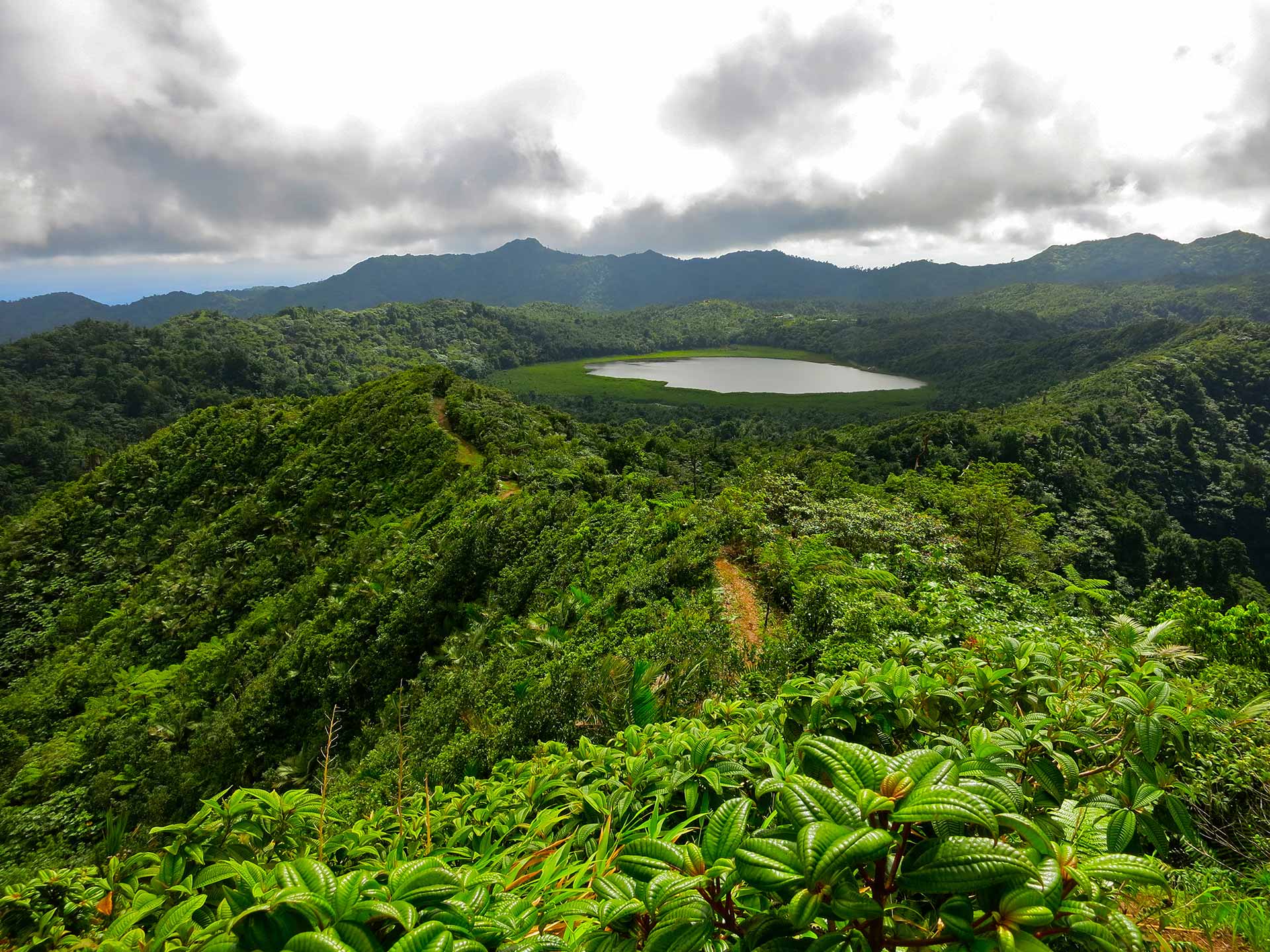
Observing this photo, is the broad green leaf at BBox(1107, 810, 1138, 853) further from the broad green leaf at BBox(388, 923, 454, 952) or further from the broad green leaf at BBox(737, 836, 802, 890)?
the broad green leaf at BBox(388, 923, 454, 952)

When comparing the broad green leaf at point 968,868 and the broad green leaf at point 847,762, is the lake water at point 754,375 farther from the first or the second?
the broad green leaf at point 968,868

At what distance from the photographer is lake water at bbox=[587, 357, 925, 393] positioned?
11456 cm

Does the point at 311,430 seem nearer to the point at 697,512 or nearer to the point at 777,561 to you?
the point at 697,512

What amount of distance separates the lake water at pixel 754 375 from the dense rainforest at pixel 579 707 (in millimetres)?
85853

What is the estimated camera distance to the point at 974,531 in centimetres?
1223

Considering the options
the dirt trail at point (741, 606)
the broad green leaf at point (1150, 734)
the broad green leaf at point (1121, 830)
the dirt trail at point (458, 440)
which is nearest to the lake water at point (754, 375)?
the dirt trail at point (458, 440)

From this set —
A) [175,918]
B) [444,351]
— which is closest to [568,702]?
[175,918]

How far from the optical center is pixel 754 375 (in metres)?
131

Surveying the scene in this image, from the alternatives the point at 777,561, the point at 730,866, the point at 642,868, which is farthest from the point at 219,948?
the point at 777,561

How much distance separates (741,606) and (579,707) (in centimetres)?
331

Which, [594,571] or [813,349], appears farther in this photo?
[813,349]

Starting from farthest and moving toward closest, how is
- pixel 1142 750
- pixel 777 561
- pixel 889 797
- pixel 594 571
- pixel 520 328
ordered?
pixel 520 328 → pixel 594 571 → pixel 777 561 → pixel 1142 750 → pixel 889 797

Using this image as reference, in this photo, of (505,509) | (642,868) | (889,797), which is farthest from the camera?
(505,509)

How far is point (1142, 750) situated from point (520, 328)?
172 metres
